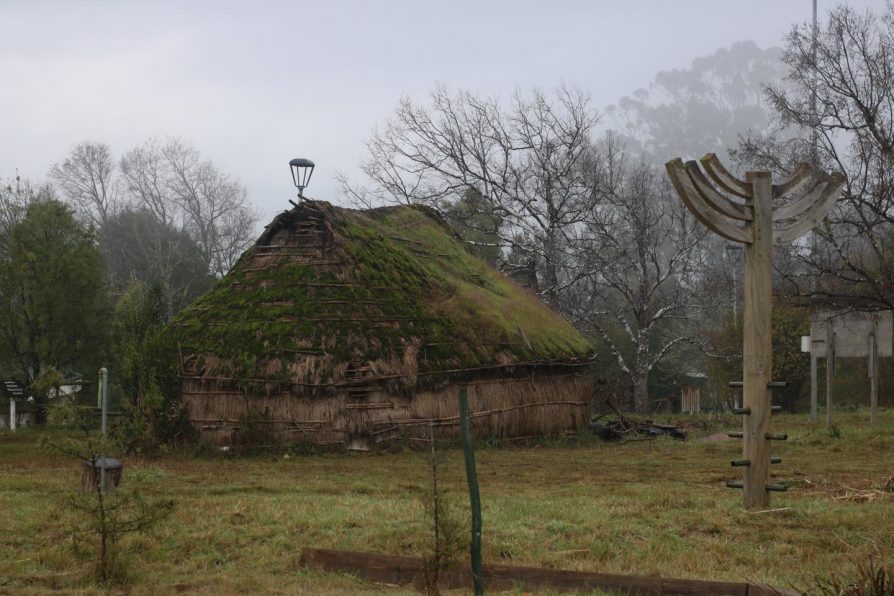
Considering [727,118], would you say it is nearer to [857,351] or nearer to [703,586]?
[857,351]

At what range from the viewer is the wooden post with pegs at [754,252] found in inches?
358

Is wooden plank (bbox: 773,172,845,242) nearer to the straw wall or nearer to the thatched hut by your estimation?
the straw wall

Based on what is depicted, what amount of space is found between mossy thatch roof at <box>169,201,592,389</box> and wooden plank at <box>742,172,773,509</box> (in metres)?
9.44

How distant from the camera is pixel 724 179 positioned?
9.24 m

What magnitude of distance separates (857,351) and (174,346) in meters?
13.6

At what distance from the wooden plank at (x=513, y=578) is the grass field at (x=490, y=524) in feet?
0.55

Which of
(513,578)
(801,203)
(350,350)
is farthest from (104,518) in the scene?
(350,350)

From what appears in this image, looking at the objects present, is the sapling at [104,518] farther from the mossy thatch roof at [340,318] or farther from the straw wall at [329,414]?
the mossy thatch roof at [340,318]

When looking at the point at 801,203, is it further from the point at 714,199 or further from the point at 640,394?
the point at 640,394

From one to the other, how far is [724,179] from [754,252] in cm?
Result: 74

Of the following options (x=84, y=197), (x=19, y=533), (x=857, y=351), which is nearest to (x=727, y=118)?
(x=84, y=197)

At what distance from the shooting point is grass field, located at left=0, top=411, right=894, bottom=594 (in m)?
7.68

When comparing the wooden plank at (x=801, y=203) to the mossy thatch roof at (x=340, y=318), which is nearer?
the wooden plank at (x=801, y=203)

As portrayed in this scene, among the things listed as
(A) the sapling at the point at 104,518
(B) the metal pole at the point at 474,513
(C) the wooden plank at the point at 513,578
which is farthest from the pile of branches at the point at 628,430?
(B) the metal pole at the point at 474,513
